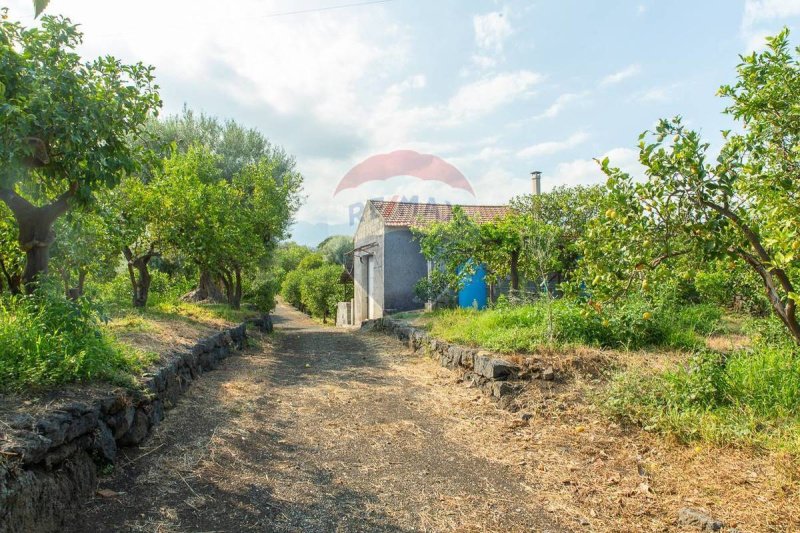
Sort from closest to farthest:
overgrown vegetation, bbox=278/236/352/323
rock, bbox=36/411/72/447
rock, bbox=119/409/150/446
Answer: rock, bbox=36/411/72/447
rock, bbox=119/409/150/446
overgrown vegetation, bbox=278/236/352/323

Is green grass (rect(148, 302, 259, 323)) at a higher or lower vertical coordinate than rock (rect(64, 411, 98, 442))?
higher

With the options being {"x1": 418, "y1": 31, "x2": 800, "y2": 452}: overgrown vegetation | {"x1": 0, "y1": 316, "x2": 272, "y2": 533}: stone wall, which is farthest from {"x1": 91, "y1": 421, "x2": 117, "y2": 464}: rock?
{"x1": 418, "y1": 31, "x2": 800, "y2": 452}: overgrown vegetation

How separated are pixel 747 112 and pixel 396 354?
310 inches

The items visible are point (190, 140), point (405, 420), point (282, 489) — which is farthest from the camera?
point (190, 140)

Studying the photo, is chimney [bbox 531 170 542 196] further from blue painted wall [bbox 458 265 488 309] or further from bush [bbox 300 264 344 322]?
bush [bbox 300 264 344 322]

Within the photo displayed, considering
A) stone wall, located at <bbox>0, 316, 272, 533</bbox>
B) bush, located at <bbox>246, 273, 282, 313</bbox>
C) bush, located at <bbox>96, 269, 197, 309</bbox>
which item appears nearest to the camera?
stone wall, located at <bbox>0, 316, 272, 533</bbox>

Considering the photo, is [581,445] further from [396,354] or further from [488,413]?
[396,354]

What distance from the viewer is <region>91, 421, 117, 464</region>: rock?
3533mm

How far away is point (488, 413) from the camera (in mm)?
5676

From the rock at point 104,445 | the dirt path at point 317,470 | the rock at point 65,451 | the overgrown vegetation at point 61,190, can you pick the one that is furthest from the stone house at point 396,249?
the rock at point 65,451

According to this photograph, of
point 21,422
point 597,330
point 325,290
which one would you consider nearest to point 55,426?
point 21,422

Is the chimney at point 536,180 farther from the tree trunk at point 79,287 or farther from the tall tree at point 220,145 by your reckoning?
the tree trunk at point 79,287

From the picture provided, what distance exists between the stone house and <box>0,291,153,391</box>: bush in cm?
1191

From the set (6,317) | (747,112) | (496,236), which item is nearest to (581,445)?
(747,112)
